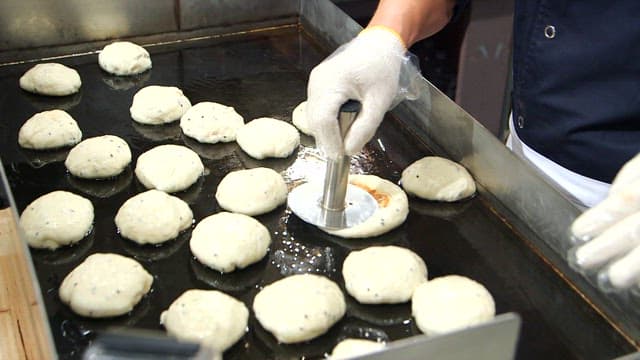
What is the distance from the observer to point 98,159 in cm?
183

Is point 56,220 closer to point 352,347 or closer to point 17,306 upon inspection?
point 17,306

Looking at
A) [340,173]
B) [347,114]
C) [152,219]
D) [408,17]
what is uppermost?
[408,17]

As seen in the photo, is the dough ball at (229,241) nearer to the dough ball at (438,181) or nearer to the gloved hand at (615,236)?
the dough ball at (438,181)

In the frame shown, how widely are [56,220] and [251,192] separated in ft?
1.50

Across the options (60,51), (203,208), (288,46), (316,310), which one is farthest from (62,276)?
(288,46)

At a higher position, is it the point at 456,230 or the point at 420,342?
the point at 420,342

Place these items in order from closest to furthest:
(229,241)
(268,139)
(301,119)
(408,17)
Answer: (229,241) < (408,17) < (268,139) < (301,119)

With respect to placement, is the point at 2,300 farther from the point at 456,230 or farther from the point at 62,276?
the point at 456,230

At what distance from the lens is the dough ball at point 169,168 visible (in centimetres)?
182

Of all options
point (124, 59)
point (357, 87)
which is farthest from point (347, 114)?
point (124, 59)

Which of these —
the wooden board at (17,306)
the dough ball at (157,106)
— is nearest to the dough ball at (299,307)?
the wooden board at (17,306)

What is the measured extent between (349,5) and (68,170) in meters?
1.31

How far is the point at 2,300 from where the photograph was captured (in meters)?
1.55

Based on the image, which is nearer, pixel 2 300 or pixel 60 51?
pixel 2 300
